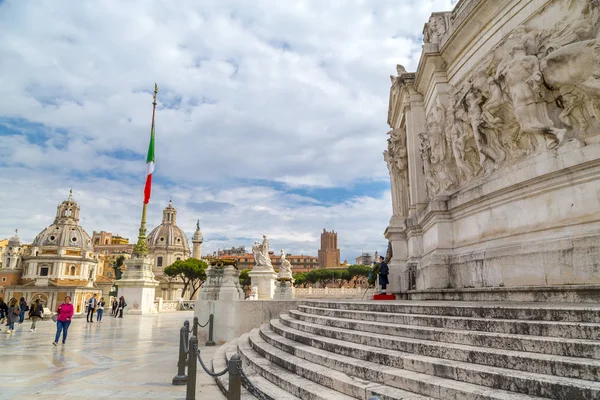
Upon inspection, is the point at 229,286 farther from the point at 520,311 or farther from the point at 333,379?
the point at 520,311

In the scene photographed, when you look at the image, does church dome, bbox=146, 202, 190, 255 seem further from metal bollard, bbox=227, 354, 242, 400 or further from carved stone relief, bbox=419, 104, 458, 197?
metal bollard, bbox=227, 354, 242, 400

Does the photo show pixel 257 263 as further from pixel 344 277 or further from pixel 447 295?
pixel 344 277

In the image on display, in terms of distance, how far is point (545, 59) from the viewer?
22.7 ft

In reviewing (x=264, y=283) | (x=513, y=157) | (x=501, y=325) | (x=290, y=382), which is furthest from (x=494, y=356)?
(x=264, y=283)

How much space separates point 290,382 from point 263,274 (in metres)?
22.6

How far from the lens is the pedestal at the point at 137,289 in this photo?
28.7 m

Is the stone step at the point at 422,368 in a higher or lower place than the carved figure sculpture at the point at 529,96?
lower

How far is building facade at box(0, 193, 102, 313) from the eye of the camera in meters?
73.4

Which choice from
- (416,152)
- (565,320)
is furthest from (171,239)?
(565,320)

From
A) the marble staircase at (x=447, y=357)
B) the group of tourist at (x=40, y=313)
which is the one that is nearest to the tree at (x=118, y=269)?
the group of tourist at (x=40, y=313)

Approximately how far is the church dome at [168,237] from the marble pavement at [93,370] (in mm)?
102735

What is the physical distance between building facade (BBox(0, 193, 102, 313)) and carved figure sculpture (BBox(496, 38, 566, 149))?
265 feet

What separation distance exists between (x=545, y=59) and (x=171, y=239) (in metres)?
114

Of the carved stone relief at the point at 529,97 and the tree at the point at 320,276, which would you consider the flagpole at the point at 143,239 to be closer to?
the carved stone relief at the point at 529,97
